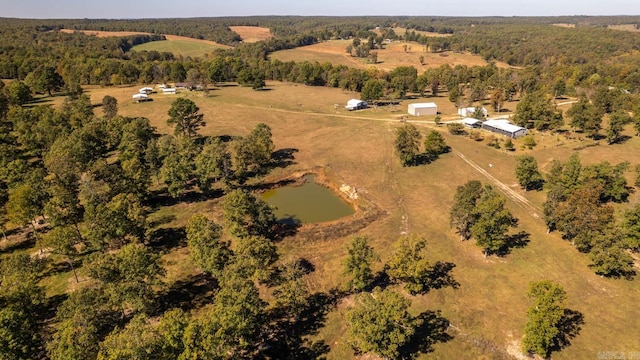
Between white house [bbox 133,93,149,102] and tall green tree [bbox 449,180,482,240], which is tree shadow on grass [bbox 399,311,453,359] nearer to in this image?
tall green tree [bbox 449,180,482,240]

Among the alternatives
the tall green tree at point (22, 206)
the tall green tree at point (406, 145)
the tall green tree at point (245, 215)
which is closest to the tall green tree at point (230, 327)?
the tall green tree at point (245, 215)

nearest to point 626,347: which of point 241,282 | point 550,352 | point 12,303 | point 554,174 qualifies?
point 550,352

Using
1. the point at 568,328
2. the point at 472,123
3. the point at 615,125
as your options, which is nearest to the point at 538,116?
the point at 615,125

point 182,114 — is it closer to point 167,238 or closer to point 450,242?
point 167,238

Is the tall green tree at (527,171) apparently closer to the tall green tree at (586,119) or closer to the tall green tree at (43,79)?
the tall green tree at (586,119)

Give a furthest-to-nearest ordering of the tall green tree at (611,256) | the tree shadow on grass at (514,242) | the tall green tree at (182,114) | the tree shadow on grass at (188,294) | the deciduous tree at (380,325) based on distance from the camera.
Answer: the tall green tree at (182,114) → the tree shadow on grass at (514,242) → the tall green tree at (611,256) → the tree shadow on grass at (188,294) → the deciduous tree at (380,325)

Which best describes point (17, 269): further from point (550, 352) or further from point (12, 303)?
point (550, 352)

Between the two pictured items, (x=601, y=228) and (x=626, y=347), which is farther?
(x=601, y=228)
